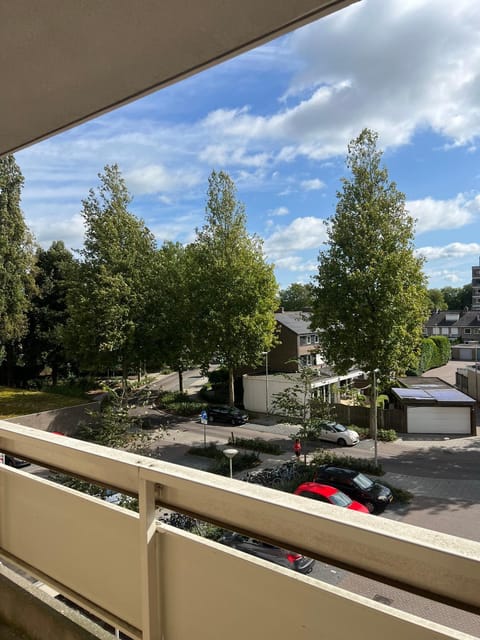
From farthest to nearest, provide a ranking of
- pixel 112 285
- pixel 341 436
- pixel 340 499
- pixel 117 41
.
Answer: pixel 112 285
pixel 341 436
pixel 340 499
pixel 117 41

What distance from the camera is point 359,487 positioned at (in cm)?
837

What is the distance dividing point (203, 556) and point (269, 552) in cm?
17

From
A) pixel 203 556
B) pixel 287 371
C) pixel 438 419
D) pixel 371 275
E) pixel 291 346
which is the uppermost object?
pixel 371 275

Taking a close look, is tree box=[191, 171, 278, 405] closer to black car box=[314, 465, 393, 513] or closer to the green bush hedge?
black car box=[314, 465, 393, 513]

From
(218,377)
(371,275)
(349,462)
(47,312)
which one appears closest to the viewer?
(349,462)

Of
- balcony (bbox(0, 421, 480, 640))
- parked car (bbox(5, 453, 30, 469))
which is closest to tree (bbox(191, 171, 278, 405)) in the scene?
parked car (bbox(5, 453, 30, 469))

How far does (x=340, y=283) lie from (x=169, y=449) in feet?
21.8

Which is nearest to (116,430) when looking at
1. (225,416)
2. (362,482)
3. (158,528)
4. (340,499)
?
(340,499)

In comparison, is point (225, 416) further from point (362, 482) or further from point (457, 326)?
point (457, 326)

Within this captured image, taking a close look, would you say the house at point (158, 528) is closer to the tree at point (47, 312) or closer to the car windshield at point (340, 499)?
the car windshield at point (340, 499)

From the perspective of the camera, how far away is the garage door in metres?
14.4

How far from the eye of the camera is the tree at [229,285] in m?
16.2

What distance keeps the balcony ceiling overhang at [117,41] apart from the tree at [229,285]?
1431 cm

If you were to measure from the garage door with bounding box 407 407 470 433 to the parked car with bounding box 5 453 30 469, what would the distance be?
1471cm
